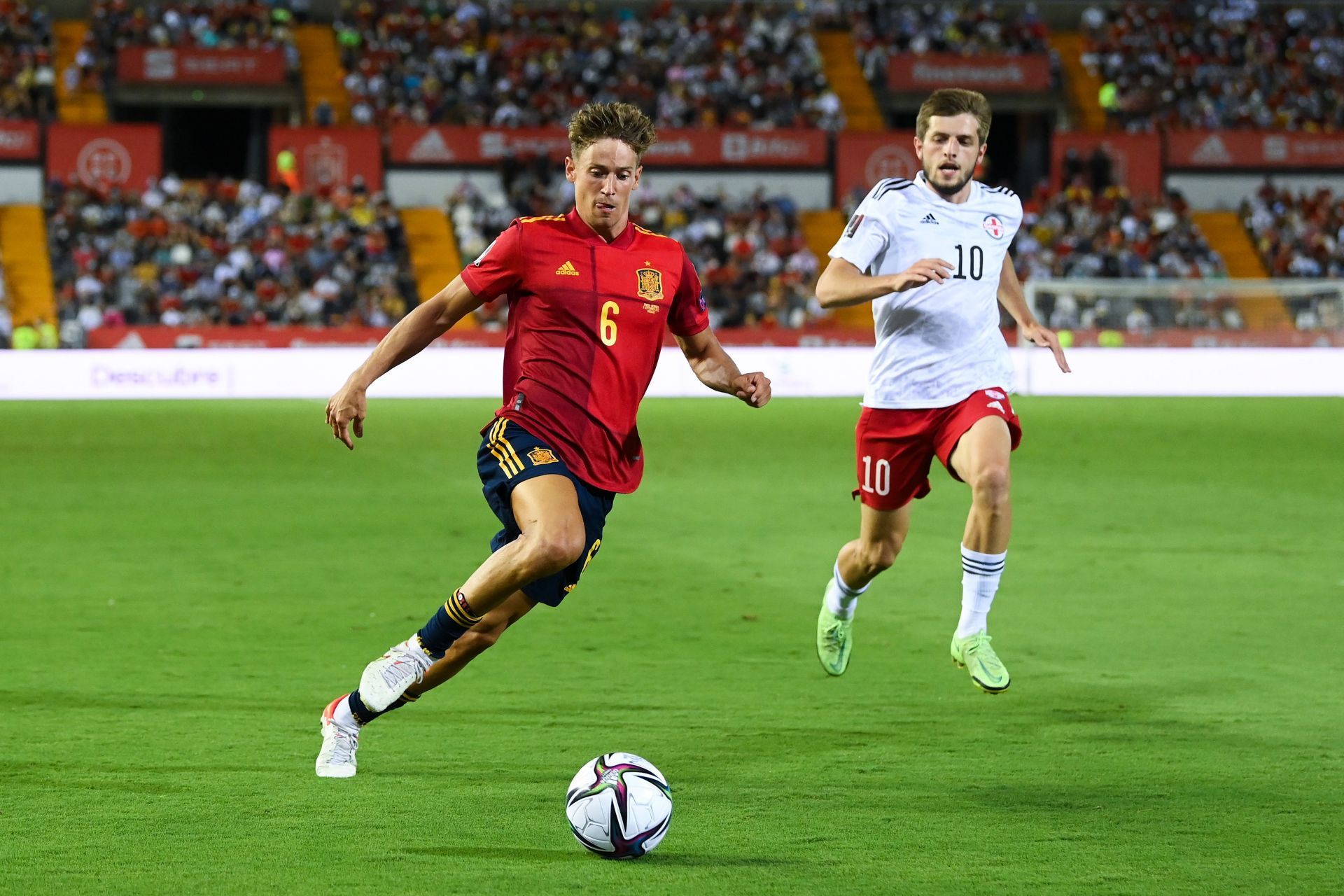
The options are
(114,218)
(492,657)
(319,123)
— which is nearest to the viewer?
(492,657)

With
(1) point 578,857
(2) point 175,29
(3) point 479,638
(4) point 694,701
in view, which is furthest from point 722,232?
(1) point 578,857

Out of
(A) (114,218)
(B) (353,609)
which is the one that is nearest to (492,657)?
(B) (353,609)

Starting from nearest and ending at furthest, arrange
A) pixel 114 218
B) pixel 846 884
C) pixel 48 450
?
pixel 846 884 → pixel 48 450 → pixel 114 218

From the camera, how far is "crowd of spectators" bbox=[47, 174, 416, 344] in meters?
31.9

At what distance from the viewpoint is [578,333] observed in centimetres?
575

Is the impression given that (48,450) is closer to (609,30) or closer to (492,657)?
(492,657)

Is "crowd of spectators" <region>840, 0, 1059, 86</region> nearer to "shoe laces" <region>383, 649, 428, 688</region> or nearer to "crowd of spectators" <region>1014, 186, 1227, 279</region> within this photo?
"crowd of spectators" <region>1014, 186, 1227, 279</region>

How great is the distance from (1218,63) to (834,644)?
4103 cm

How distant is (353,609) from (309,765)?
12.1 feet

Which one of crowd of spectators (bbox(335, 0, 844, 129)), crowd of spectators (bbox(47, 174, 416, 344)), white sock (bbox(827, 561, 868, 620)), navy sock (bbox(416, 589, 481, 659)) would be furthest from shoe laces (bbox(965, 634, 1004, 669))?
crowd of spectators (bbox(335, 0, 844, 129))

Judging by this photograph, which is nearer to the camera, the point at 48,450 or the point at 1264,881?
the point at 1264,881

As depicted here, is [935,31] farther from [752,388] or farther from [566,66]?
[752,388]

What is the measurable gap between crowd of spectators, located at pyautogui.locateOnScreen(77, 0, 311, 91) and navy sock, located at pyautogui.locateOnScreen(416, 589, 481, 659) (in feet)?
123

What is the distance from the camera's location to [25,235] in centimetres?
3534
